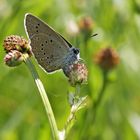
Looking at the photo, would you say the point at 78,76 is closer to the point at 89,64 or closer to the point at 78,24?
the point at 89,64

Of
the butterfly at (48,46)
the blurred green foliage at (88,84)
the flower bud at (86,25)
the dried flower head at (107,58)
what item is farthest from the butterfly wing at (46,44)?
the flower bud at (86,25)

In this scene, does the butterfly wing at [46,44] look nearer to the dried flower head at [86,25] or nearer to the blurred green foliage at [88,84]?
A: the blurred green foliage at [88,84]

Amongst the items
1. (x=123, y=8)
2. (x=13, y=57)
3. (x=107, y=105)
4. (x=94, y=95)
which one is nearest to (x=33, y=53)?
(x=13, y=57)

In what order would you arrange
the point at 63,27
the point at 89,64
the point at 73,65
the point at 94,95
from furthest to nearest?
the point at 63,27, the point at 89,64, the point at 94,95, the point at 73,65

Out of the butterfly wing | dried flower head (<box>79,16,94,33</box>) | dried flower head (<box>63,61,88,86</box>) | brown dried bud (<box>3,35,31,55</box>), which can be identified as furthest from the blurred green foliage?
brown dried bud (<box>3,35,31,55</box>)

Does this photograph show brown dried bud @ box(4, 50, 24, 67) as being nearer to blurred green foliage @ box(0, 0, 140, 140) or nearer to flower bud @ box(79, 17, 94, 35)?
blurred green foliage @ box(0, 0, 140, 140)

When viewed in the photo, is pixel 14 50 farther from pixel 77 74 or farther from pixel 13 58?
pixel 77 74
